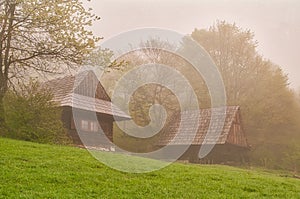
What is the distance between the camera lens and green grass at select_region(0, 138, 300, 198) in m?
8.55

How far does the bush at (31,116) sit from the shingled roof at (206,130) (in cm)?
1506

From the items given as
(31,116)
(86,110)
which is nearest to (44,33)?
(31,116)

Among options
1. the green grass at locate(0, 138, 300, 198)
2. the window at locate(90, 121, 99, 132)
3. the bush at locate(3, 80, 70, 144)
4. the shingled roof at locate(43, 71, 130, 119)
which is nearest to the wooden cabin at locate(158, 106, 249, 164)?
the shingled roof at locate(43, 71, 130, 119)

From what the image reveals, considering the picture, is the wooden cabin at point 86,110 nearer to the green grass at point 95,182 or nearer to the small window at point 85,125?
the small window at point 85,125

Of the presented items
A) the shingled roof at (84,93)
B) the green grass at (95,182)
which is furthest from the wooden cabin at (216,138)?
the green grass at (95,182)

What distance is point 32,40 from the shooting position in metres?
17.3

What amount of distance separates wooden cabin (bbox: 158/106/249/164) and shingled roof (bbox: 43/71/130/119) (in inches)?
272

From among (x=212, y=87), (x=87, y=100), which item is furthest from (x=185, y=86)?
(x=87, y=100)

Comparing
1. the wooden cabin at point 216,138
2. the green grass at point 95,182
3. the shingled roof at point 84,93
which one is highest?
the shingled roof at point 84,93

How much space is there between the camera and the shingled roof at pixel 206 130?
30.3m

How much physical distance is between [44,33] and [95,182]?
9601 mm

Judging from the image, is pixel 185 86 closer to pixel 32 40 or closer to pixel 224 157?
pixel 224 157

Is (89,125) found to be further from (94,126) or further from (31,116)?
(31,116)

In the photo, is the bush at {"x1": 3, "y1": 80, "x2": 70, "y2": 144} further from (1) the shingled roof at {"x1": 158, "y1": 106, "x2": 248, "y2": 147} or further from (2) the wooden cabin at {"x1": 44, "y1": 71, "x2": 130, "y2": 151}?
(1) the shingled roof at {"x1": 158, "y1": 106, "x2": 248, "y2": 147}
